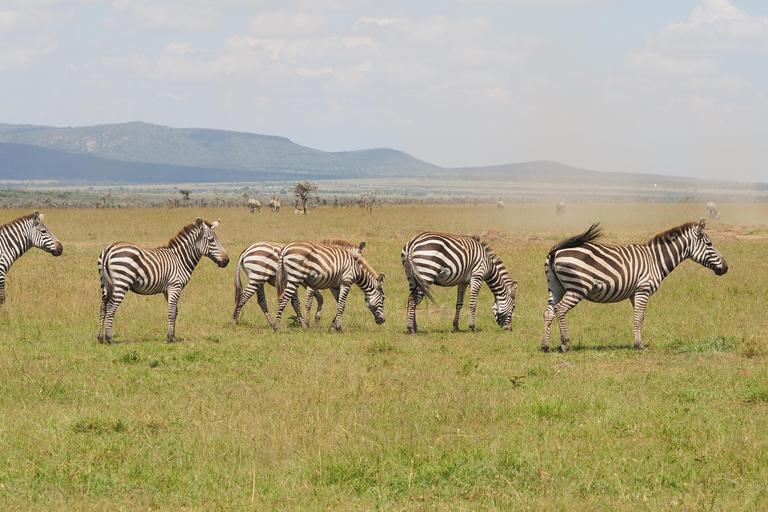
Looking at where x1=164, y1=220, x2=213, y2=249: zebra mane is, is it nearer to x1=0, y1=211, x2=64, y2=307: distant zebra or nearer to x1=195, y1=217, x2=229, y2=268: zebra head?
x1=195, y1=217, x2=229, y2=268: zebra head

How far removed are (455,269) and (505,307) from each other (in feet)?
4.17

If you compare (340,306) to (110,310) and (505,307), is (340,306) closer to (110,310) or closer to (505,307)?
(505,307)

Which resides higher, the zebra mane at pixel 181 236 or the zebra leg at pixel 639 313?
the zebra mane at pixel 181 236

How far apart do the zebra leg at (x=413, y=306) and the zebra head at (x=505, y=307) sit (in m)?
1.63

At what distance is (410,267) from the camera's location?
615 inches

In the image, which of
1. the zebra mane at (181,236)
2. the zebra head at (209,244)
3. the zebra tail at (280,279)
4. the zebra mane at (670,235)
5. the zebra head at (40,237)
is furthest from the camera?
the zebra head at (40,237)

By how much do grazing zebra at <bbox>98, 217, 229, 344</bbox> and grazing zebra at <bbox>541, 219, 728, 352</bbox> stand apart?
19.4 ft

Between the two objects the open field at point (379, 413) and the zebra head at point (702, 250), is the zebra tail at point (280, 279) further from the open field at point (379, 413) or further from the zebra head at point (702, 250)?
the zebra head at point (702, 250)

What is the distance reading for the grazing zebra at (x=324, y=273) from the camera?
49.9 feet

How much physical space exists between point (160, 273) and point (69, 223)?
3563 cm

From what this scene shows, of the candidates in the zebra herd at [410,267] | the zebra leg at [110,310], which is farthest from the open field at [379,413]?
the zebra herd at [410,267]

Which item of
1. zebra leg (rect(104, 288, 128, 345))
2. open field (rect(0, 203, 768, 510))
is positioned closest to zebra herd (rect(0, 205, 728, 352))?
zebra leg (rect(104, 288, 128, 345))

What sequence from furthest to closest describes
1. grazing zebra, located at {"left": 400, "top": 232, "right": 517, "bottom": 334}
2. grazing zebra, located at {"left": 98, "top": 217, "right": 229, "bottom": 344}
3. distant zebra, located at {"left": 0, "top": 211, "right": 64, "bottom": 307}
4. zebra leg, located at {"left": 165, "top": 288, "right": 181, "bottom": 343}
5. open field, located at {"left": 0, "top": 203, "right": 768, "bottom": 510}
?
distant zebra, located at {"left": 0, "top": 211, "right": 64, "bottom": 307} → grazing zebra, located at {"left": 400, "top": 232, "right": 517, "bottom": 334} → zebra leg, located at {"left": 165, "top": 288, "right": 181, "bottom": 343} → grazing zebra, located at {"left": 98, "top": 217, "right": 229, "bottom": 344} → open field, located at {"left": 0, "top": 203, "right": 768, "bottom": 510}

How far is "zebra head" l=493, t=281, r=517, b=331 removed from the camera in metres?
16.0
